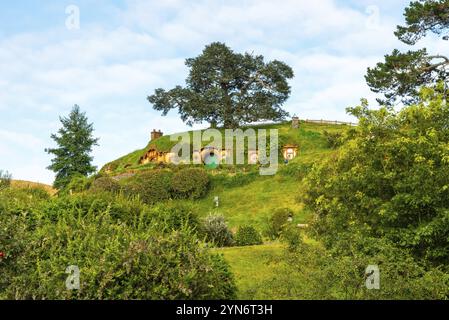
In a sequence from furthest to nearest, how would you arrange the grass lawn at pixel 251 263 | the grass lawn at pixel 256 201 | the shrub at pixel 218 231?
the grass lawn at pixel 256 201
the shrub at pixel 218 231
the grass lawn at pixel 251 263

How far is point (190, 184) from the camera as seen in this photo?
49.9m

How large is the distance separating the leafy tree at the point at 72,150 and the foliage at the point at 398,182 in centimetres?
4929

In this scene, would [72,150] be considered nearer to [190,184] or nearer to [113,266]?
[190,184]

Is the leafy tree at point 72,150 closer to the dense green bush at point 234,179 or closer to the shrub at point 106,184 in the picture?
the shrub at point 106,184

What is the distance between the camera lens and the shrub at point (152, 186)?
4944cm

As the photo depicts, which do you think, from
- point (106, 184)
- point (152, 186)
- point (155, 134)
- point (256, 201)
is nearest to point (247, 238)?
point (256, 201)

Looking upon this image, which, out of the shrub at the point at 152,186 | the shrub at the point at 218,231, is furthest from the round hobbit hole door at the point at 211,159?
the shrub at the point at 218,231

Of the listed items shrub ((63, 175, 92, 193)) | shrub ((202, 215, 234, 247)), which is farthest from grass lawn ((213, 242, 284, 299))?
shrub ((63, 175, 92, 193))

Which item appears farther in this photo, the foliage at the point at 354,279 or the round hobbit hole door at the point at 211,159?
the round hobbit hole door at the point at 211,159

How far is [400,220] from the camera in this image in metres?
15.4

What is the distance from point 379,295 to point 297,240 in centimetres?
421

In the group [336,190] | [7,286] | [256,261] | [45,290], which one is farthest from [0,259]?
[256,261]

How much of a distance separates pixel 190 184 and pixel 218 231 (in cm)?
2267
